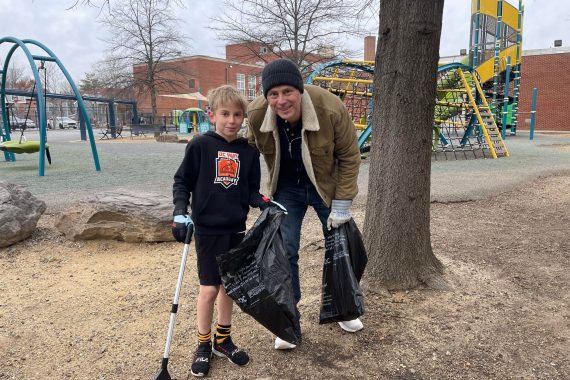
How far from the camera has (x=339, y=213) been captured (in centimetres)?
248

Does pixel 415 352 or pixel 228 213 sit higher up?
pixel 228 213

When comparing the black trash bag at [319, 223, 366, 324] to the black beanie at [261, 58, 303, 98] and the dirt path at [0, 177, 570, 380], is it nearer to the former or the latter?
the dirt path at [0, 177, 570, 380]

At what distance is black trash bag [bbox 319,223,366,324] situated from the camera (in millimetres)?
2416

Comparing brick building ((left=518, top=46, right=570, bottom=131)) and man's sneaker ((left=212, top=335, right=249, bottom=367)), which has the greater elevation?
brick building ((left=518, top=46, right=570, bottom=131))

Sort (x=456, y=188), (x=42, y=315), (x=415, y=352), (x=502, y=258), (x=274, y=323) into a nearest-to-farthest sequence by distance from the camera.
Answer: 1. (x=274, y=323)
2. (x=415, y=352)
3. (x=42, y=315)
4. (x=502, y=258)
5. (x=456, y=188)

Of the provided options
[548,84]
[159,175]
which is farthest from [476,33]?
[159,175]

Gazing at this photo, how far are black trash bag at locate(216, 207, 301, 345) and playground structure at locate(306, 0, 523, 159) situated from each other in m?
8.70

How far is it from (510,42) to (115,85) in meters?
20.5

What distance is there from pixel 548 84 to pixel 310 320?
3092cm

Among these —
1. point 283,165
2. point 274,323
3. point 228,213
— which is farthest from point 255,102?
point 274,323

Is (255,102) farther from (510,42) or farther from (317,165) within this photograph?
(510,42)

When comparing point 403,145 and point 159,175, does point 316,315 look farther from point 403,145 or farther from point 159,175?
point 159,175

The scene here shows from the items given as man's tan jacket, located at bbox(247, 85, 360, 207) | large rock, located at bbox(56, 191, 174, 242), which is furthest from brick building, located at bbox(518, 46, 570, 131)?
man's tan jacket, located at bbox(247, 85, 360, 207)

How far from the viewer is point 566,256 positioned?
3764 millimetres
